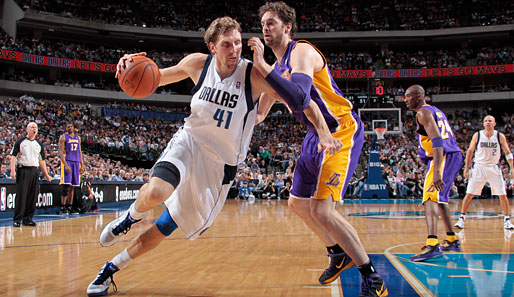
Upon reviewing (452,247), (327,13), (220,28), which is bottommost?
(452,247)

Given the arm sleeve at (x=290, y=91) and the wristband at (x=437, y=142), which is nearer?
the arm sleeve at (x=290, y=91)

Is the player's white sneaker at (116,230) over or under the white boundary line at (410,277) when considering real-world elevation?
over

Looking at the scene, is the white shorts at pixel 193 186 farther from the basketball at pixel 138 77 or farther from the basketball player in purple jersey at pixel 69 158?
the basketball player in purple jersey at pixel 69 158

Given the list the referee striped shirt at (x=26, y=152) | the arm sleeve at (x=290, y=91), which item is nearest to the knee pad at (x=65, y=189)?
the referee striped shirt at (x=26, y=152)

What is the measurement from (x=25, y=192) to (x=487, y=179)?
8.06 meters

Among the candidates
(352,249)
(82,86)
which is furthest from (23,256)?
(82,86)

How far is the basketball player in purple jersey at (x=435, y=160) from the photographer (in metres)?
4.48

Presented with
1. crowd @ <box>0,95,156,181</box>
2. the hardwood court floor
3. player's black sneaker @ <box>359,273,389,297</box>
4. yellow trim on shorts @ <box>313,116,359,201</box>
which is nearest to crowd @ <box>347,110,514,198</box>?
crowd @ <box>0,95,156,181</box>

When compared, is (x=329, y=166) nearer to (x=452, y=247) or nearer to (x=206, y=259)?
(x=206, y=259)

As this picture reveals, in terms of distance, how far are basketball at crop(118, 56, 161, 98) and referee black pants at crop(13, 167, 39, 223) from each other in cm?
553

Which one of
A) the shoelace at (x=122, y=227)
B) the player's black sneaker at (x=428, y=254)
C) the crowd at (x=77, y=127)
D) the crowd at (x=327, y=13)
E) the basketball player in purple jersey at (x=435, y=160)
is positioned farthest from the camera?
the crowd at (x=327, y=13)

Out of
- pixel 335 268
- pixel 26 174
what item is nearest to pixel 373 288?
pixel 335 268

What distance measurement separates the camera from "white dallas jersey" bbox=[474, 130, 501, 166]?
289 inches

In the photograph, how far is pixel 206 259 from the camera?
421 cm
